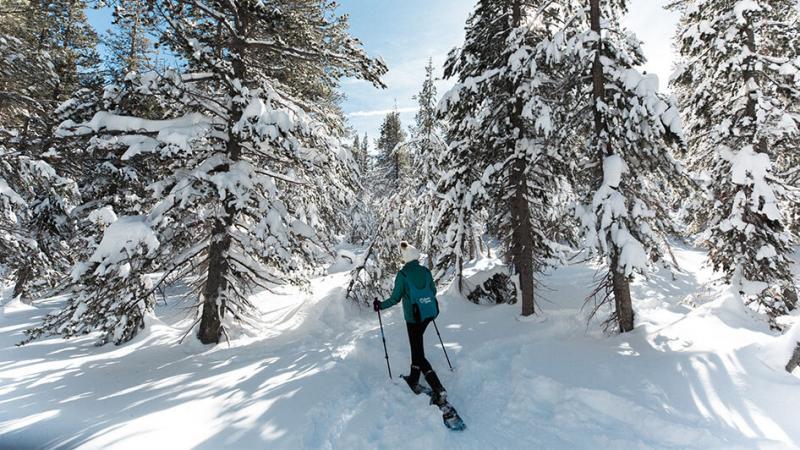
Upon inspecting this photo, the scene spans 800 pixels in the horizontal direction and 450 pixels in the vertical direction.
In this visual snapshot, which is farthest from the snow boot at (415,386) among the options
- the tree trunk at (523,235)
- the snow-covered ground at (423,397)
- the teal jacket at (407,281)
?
the tree trunk at (523,235)

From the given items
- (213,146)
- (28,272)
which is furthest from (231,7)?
(28,272)

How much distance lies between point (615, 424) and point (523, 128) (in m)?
7.59

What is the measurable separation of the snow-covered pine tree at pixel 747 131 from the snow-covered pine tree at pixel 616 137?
3874 millimetres

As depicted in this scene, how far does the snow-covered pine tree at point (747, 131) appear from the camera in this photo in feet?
34.2

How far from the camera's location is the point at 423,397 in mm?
5941

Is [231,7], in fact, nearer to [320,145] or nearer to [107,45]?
[320,145]

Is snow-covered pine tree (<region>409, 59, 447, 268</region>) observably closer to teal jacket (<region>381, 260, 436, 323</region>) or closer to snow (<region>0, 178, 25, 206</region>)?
teal jacket (<region>381, 260, 436, 323</region>)

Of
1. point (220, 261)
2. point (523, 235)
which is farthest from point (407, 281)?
point (523, 235)

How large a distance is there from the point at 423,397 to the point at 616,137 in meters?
6.66

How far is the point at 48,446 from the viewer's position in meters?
4.32

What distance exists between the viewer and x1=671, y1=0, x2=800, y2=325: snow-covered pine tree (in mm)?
10422

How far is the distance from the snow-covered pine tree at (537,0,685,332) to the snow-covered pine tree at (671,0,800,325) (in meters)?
3.87

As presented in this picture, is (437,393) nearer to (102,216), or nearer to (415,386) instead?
(415,386)

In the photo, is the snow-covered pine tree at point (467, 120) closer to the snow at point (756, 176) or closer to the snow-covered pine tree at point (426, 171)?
the snow-covered pine tree at point (426, 171)
